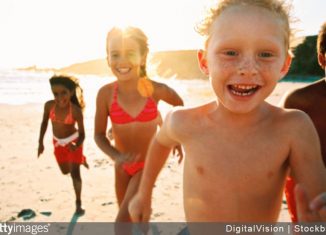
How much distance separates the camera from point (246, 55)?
5.96 feet

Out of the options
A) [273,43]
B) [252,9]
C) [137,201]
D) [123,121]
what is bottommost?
[137,201]

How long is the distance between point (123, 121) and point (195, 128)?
1.61 m

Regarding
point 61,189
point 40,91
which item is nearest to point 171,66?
point 40,91

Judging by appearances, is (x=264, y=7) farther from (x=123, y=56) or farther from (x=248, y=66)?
(x=123, y=56)

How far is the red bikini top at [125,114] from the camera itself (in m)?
3.71

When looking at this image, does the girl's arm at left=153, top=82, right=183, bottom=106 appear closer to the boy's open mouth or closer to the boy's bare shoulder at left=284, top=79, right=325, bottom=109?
the boy's bare shoulder at left=284, top=79, right=325, bottom=109

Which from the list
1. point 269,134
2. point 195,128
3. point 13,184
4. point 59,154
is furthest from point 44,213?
point 269,134

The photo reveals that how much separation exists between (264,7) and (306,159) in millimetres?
783

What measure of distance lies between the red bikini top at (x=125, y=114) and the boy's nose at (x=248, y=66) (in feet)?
6.67

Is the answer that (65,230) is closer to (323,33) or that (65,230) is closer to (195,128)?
(195,128)

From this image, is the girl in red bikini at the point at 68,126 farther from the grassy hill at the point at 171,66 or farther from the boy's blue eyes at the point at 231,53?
the grassy hill at the point at 171,66

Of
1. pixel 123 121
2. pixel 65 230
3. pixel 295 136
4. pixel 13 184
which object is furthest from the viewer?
pixel 13 184

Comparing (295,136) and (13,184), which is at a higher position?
(295,136)

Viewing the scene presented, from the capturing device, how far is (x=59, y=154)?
538cm
